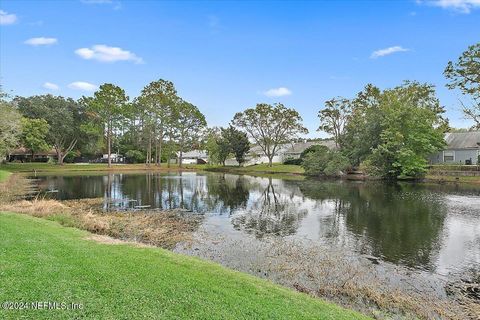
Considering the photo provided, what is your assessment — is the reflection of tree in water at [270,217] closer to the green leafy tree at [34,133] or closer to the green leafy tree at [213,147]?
the green leafy tree at [34,133]

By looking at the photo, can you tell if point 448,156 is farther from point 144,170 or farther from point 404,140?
point 144,170

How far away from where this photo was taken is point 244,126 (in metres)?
76.0

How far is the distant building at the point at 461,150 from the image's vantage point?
51156mm

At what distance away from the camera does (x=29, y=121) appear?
189 ft

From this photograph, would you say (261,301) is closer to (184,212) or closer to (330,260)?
(330,260)

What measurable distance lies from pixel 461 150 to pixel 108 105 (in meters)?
60.8

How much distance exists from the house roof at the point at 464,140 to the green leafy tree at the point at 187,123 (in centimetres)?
4726

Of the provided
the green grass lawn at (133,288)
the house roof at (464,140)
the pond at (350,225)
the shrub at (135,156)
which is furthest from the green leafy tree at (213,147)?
the green grass lawn at (133,288)

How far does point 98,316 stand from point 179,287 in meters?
1.77

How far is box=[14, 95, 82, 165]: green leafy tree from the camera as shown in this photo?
64000 mm

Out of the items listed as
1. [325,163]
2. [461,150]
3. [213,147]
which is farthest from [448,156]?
[213,147]

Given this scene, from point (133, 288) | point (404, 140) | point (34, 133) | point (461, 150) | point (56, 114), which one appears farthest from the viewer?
point (56, 114)

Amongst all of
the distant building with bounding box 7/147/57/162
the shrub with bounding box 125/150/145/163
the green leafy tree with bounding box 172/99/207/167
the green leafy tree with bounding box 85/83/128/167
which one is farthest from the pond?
the distant building with bounding box 7/147/57/162

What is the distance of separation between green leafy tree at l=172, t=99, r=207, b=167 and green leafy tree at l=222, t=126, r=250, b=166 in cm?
608
